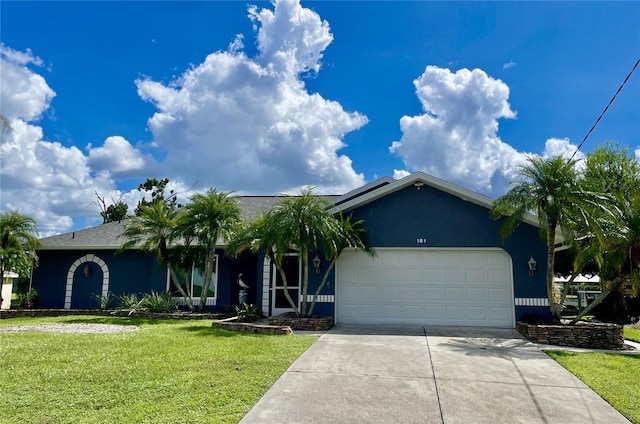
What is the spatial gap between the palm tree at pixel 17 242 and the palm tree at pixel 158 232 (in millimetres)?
3522

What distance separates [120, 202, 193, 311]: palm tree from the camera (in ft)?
47.6

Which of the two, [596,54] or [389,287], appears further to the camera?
[389,287]

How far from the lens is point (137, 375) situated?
20.0 feet

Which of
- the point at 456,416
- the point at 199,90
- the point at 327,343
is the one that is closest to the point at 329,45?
the point at 199,90

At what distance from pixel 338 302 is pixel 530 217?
19.6ft

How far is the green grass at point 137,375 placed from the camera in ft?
15.4

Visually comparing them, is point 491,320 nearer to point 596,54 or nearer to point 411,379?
point 411,379

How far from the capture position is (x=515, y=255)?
39.5ft

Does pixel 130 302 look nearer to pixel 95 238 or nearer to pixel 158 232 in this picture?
pixel 158 232

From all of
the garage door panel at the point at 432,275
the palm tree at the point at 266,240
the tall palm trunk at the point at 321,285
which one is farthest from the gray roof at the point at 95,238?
the garage door panel at the point at 432,275

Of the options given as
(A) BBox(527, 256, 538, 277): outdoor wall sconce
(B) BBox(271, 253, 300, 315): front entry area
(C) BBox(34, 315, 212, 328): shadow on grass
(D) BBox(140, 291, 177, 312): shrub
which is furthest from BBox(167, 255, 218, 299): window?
(A) BBox(527, 256, 538, 277): outdoor wall sconce

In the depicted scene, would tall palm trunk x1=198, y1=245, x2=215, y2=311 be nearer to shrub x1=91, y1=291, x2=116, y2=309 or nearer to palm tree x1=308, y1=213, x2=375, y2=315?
shrub x1=91, y1=291, x2=116, y2=309

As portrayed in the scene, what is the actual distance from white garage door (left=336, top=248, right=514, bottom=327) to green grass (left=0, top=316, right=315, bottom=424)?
354cm

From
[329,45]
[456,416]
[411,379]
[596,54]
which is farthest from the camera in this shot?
[329,45]
